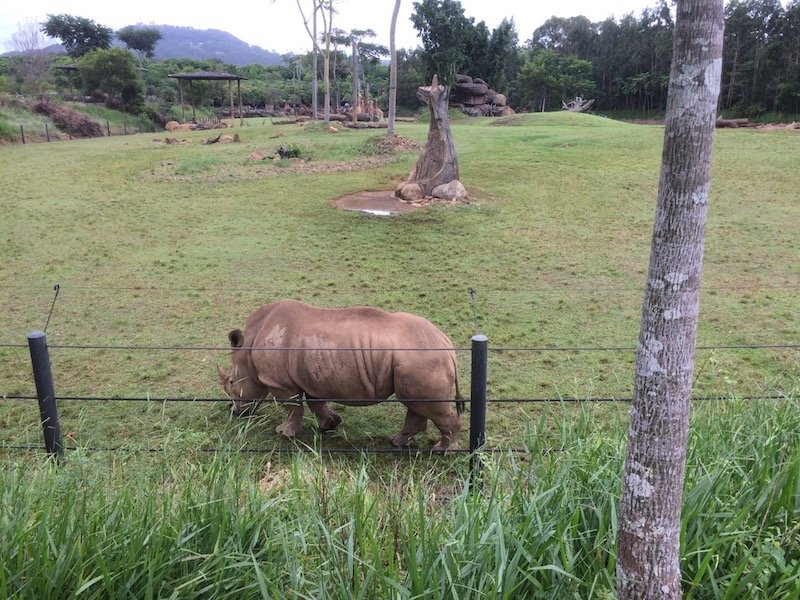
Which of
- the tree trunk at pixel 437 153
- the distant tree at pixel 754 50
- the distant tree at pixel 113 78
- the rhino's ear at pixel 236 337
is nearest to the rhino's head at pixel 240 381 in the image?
the rhino's ear at pixel 236 337

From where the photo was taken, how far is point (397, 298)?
8.58m

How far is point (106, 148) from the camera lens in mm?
24156

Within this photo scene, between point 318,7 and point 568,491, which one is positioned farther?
point 318,7

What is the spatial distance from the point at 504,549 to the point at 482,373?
1733 mm

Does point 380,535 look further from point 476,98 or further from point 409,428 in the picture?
point 476,98

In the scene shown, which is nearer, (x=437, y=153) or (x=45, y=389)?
(x=45, y=389)

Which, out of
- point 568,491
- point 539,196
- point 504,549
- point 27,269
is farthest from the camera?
point 539,196

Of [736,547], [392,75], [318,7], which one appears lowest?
[736,547]

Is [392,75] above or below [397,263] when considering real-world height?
above

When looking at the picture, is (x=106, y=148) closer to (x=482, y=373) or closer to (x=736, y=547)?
(x=482, y=373)

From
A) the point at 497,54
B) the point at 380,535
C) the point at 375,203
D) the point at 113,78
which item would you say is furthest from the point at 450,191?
the point at 497,54

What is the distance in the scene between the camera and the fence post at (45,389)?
4020mm

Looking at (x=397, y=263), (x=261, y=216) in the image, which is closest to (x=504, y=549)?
(x=397, y=263)

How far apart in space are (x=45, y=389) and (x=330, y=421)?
2149mm
